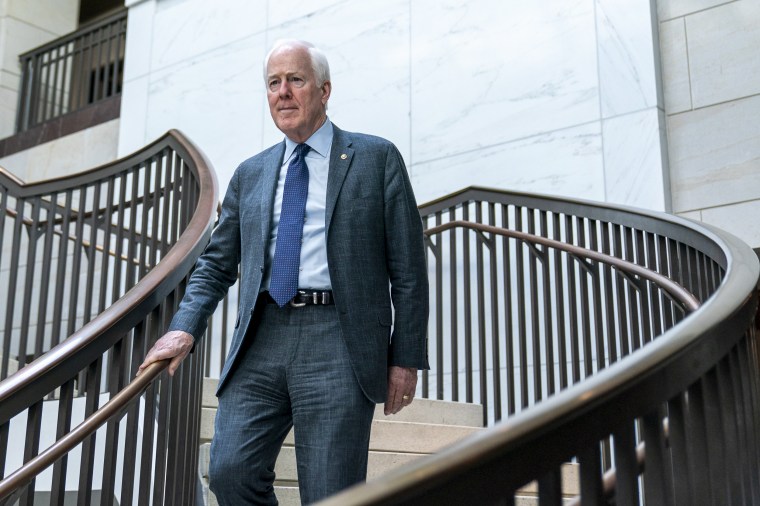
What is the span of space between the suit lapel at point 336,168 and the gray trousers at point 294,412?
241mm

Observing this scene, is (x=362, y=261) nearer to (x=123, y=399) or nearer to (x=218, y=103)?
(x=123, y=399)

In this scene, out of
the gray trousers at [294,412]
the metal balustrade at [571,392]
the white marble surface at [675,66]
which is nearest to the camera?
the metal balustrade at [571,392]

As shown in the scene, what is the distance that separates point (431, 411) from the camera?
4.29 meters

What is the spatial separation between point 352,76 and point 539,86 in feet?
4.88

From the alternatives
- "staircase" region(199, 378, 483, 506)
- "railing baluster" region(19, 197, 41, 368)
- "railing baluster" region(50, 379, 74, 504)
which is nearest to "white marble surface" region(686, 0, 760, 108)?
"staircase" region(199, 378, 483, 506)

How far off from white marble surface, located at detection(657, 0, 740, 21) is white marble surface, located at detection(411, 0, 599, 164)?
398 mm

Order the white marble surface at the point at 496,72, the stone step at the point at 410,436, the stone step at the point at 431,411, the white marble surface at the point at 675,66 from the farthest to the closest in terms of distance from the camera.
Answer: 1. the white marble surface at the point at 496,72
2. the white marble surface at the point at 675,66
3. the stone step at the point at 431,411
4. the stone step at the point at 410,436

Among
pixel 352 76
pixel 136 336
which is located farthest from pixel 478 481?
pixel 352 76

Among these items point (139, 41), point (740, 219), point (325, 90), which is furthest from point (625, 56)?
point (139, 41)

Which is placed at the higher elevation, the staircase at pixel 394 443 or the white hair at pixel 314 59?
→ the white hair at pixel 314 59

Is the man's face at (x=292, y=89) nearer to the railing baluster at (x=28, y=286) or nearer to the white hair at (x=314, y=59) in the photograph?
the white hair at (x=314, y=59)

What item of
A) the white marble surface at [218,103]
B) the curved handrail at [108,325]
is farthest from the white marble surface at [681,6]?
the curved handrail at [108,325]

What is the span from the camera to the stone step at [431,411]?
390cm

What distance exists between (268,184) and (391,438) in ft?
5.82
